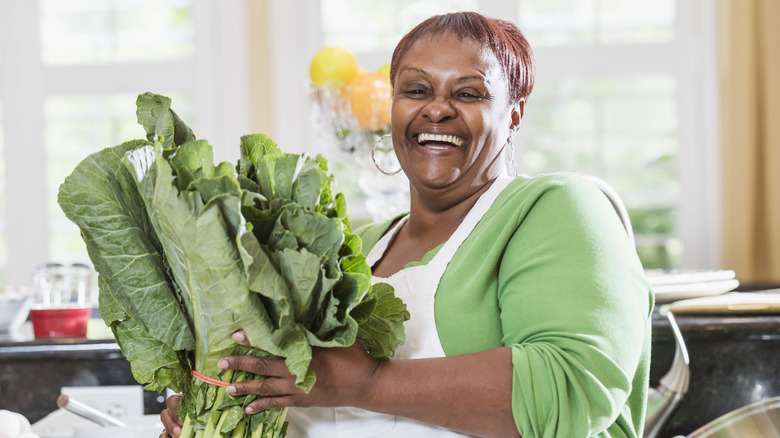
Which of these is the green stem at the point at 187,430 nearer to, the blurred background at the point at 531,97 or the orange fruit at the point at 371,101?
the orange fruit at the point at 371,101

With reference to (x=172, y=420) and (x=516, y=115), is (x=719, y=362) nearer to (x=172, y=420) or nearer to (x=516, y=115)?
(x=516, y=115)

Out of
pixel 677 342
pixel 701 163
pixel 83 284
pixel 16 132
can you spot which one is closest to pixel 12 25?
pixel 16 132

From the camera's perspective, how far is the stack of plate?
1.45 m

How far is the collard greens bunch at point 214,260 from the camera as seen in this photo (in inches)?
29.0

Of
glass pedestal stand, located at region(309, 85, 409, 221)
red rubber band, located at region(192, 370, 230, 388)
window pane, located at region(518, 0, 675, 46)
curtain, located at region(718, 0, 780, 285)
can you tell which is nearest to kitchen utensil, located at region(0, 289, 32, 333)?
glass pedestal stand, located at region(309, 85, 409, 221)

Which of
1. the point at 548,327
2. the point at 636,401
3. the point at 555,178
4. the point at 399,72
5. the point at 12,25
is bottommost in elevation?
the point at 636,401

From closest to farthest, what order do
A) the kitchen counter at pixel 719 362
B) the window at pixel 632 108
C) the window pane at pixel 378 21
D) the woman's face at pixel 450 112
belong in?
1. the woman's face at pixel 450 112
2. the kitchen counter at pixel 719 362
3. the window at pixel 632 108
4. the window pane at pixel 378 21

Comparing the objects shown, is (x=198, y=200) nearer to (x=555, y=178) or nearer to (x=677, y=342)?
(x=555, y=178)

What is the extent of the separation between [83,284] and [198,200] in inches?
46.1

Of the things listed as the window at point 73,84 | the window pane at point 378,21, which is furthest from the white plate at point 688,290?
the window at point 73,84

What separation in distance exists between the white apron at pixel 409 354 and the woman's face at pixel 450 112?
86mm

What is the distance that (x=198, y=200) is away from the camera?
2.38ft

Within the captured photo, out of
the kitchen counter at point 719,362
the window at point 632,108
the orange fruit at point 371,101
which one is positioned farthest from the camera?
the window at point 632,108

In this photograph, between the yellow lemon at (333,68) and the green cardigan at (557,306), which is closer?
the green cardigan at (557,306)
